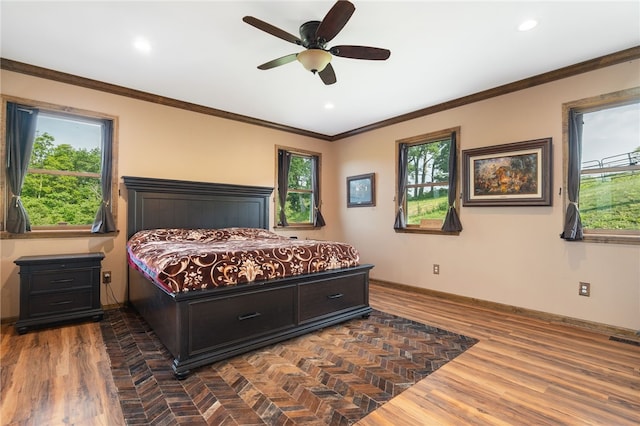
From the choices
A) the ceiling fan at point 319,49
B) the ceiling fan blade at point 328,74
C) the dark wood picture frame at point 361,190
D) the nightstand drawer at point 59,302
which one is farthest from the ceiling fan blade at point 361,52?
the nightstand drawer at point 59,302

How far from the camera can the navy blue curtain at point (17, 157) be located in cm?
312

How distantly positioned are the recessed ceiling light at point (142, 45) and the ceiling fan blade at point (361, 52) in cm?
171

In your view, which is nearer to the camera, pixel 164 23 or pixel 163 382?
pixel 163 382

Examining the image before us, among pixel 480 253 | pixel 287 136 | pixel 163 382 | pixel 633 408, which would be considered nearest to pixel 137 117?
pixel 287 136

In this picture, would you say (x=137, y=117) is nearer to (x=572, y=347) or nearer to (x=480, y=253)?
(x=480, y=253)

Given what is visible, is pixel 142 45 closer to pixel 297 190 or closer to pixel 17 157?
pixel 17 157

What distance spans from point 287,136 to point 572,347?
4.67 meters

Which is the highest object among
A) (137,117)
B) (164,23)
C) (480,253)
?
(164,23)

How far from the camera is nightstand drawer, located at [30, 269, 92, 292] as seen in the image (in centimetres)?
294

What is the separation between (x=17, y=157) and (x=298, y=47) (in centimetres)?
311

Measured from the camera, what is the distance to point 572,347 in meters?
2.64

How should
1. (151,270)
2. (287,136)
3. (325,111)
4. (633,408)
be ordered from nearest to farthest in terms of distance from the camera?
(633,408)
(151,270)
(325,111)
(287,136)

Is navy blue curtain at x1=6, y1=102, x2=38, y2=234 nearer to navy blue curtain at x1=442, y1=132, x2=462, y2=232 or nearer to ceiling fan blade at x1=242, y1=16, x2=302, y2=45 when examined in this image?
ceiling fan blade at x1=242, y1=16, x2=302, y2=45

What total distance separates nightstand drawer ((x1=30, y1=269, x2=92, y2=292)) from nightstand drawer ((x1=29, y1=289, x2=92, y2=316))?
7 centimetres
